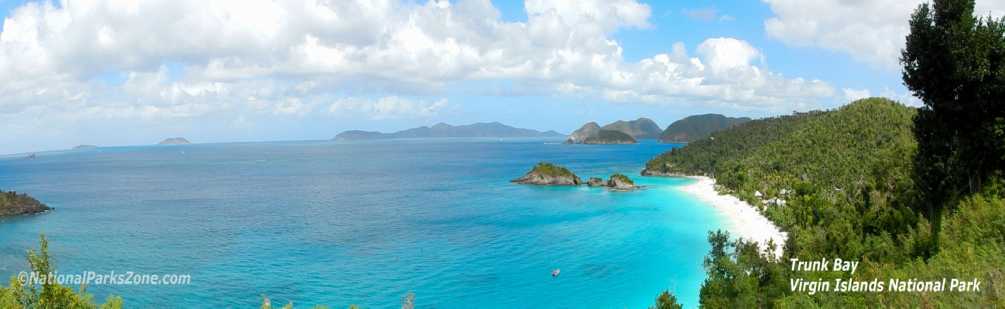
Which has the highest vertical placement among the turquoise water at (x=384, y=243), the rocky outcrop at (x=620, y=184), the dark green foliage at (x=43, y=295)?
the dark green foliage at (x=43, y=295)

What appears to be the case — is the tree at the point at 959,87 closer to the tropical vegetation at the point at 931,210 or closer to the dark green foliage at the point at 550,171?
the tropical vegetation at the point at 931,210

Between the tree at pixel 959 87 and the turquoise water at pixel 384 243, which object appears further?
the turquoise water at pixel 384 243

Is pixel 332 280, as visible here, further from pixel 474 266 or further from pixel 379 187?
pixel 379 187

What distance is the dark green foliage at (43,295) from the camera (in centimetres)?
1728

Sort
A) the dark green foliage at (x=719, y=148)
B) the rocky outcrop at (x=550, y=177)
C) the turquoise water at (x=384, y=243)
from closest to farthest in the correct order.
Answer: the turquoise water at (x=384, y=243), the rocky outcrop at (x=550, y=177), the dark green foliage at (x=719, y=148)

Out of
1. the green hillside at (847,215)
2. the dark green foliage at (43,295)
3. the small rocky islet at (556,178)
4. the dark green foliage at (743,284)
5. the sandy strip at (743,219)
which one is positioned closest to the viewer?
the dark green foliage at (43,295)

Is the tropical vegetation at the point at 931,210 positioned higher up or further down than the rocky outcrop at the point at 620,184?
higher up

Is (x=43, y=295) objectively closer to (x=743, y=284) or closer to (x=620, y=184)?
(x=743, y=284)

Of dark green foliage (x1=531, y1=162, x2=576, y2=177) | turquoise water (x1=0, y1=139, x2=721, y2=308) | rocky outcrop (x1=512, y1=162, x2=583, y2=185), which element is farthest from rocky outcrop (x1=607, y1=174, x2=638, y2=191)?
dark green foliage (x1=531, y1=162, x2=576, y2=177)

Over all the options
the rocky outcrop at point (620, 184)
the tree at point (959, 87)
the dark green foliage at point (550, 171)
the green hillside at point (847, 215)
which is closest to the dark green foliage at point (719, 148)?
the green hillside at point (847, 215)

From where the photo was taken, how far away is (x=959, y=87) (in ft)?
95.9

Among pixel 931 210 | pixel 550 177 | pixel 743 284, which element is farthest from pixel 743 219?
pixel 550 177

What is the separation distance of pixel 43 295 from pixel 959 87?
4277 cm

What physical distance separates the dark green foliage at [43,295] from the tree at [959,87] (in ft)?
131
